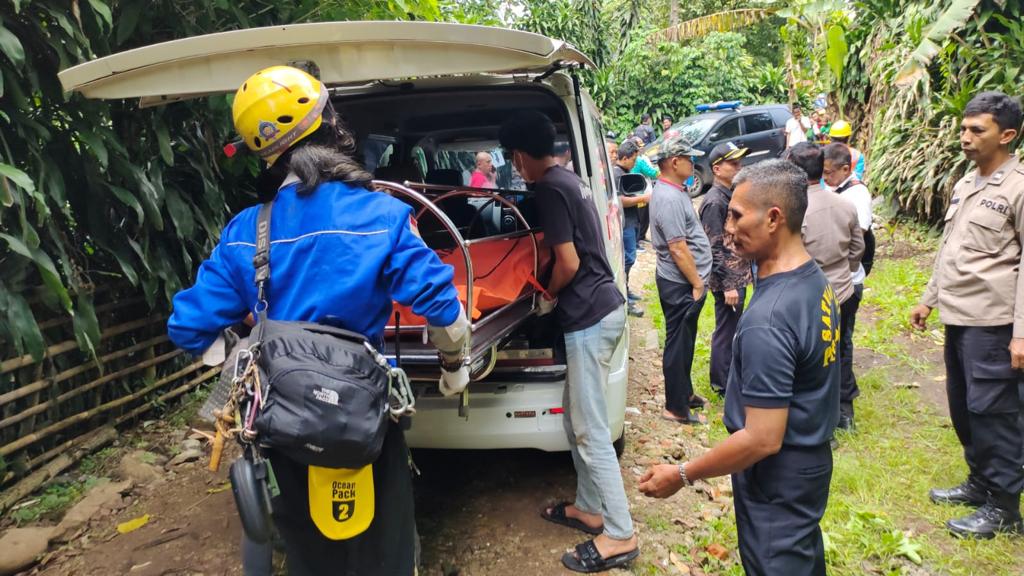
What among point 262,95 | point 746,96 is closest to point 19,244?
point 262,95

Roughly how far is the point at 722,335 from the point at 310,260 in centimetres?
356

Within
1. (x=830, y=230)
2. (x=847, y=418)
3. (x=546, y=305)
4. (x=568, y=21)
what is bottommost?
(x=847, y=418)

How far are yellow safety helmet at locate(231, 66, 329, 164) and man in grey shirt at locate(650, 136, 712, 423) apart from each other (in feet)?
9.26

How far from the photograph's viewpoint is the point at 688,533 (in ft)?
10.9

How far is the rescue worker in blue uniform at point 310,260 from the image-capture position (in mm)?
1907

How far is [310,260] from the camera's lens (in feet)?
6.24

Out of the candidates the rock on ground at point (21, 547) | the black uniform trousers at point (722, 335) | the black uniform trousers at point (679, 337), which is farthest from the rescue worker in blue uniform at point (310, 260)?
the black uniform trousers at point (722, 335)

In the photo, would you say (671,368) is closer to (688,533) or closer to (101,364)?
(688,533)

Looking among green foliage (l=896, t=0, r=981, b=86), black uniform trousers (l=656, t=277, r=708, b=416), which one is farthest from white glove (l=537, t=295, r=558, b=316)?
green foliage (l=896, t=0, r=981, b=86)

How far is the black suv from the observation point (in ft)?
46.4

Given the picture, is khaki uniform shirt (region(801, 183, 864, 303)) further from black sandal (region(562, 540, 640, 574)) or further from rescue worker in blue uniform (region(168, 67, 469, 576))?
rescue worker in blue uniform (region(168, 67, 469, 576))

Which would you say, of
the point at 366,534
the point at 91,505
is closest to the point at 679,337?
the point at 366,534

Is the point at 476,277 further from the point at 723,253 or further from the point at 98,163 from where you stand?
the point at 98,163

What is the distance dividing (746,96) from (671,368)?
17426 millimetres
